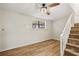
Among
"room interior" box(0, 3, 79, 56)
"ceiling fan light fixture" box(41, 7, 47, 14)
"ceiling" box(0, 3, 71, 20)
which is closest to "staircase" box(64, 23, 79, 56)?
"room interior" box(0, 3, 79, 56)

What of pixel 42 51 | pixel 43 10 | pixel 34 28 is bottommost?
pixel 42 51

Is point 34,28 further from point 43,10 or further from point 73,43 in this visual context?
point 73,43

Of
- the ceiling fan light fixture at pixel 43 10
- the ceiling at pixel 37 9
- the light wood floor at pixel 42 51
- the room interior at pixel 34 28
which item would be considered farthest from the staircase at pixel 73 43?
the ceiling fan light fixture at pixel 43 10

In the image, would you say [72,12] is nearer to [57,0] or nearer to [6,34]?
[6,34]

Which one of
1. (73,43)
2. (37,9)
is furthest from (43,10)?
(73,43)

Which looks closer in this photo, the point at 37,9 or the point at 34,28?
the point at 34,28

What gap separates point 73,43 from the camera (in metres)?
1.74

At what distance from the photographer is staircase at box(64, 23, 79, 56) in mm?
1502

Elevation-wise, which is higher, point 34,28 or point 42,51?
point 34,28

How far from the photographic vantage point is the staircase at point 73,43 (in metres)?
1.50

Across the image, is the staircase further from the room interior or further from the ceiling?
the ceiling

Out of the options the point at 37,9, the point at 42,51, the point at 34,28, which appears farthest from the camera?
the point at 37,9

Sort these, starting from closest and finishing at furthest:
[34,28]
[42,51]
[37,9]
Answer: [42,51] → [34,28] → [37,9]

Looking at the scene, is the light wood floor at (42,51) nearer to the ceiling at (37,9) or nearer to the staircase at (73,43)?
the staircase at (73,43)
